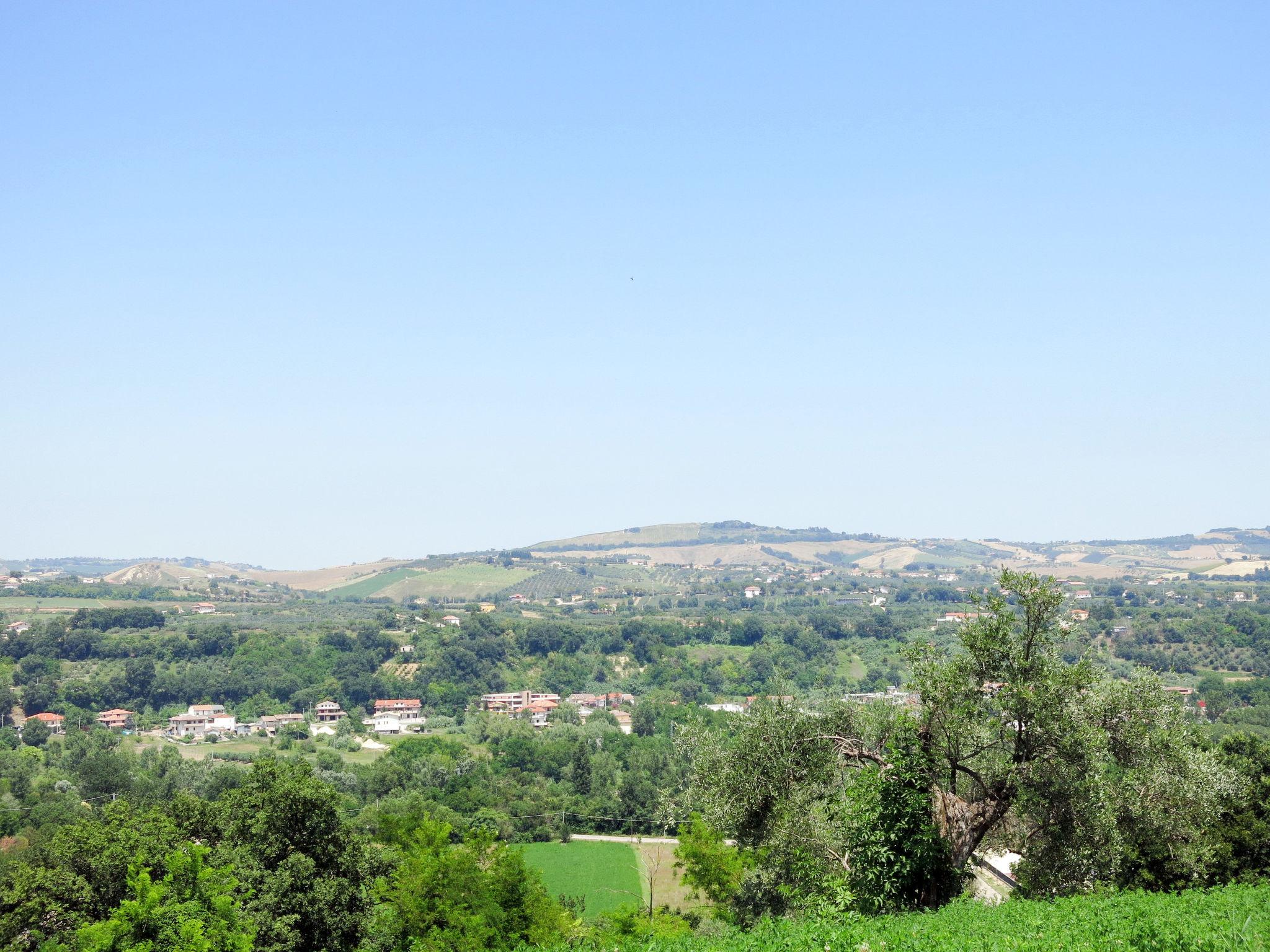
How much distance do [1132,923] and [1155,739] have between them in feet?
19.6

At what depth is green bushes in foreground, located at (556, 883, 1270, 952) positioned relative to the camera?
10703 millimetres

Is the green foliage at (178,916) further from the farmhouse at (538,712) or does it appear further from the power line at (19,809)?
the farmhouse at (538,712)

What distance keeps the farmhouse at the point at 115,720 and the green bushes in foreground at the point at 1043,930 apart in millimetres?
100705

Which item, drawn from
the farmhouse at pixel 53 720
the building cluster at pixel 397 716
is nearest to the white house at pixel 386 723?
the building cluster at pixel 397 716

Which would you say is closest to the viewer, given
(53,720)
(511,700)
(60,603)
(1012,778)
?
(1012,778)

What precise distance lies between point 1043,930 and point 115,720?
107m

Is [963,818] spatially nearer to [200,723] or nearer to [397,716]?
[397,716]

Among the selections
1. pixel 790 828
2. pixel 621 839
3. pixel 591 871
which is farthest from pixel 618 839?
pixel 790 828

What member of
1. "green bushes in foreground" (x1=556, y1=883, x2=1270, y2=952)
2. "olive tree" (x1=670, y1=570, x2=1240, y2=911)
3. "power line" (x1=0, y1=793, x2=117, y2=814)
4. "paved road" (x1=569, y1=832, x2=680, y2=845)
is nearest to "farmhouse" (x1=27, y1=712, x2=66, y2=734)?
"power line" (x1=0, y1=793, x2=117, y2=814)

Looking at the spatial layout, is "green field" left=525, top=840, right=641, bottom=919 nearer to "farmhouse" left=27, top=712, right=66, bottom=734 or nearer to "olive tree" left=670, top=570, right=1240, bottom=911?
"olive tree" left=670, top=570, right=1240, bottom=911

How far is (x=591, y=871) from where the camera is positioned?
169 feet

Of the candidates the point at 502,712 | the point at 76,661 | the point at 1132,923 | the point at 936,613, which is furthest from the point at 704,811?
the point at 936,613

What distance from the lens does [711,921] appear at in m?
30.0

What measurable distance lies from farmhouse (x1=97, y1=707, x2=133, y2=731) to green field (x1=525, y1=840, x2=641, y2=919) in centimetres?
6189
